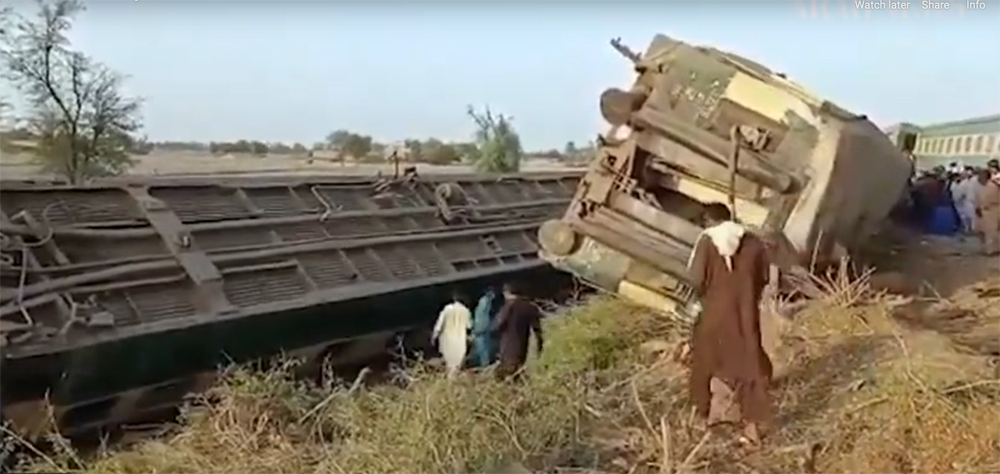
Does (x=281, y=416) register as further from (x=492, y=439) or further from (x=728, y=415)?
(x=728, y=415)

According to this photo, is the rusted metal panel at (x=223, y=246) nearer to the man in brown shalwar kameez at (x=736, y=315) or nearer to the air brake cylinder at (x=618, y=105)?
the air brake cylinder at (x=618, y=105)

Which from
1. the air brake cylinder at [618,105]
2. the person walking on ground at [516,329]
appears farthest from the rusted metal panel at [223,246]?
the air brake cylinder at [618,105]

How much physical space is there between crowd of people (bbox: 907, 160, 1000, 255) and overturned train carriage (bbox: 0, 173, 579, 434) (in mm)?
3707

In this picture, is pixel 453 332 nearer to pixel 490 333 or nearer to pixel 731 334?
pixel 490 333

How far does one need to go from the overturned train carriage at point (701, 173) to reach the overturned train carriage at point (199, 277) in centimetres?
205

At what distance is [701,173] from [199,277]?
3.43m

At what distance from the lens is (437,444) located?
4.26 meters

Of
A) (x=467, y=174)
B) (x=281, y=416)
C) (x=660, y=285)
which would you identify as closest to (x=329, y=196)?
(x=467, y=174)

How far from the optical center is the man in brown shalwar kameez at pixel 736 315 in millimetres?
4840

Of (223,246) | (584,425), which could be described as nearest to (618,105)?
(223,246)

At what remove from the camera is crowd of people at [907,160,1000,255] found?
10133mm

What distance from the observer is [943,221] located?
10.7 meters

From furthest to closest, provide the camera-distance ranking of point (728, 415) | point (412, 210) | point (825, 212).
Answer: point (412, 210) → point (825, 212) → point (728, 415)

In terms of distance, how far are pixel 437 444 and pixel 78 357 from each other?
10.4 ft
